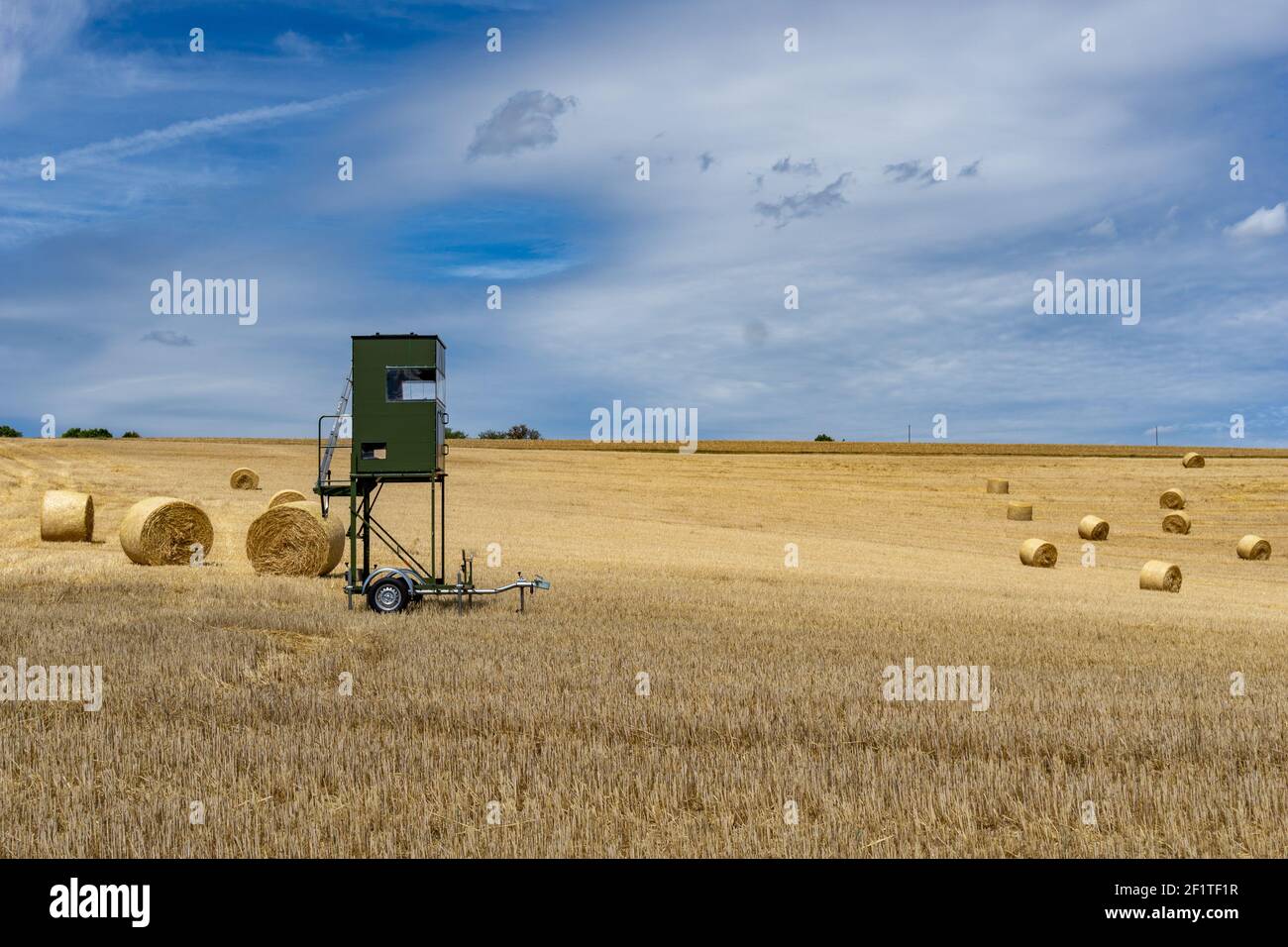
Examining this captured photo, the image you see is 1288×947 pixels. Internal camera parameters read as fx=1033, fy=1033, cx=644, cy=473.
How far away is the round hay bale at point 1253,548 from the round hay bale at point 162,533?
37.7 meters

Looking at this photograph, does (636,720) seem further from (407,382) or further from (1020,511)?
(1020,511)

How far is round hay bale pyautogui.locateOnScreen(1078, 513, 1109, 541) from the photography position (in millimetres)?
44906

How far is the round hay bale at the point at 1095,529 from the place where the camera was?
4491cm

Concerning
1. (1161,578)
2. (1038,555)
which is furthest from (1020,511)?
(1161,578)

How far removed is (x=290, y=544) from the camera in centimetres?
2322

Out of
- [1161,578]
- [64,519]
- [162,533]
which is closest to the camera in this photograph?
[162,533]

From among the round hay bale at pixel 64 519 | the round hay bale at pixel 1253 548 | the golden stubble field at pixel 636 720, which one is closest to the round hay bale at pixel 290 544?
the golden stubble field at pixel 636 720

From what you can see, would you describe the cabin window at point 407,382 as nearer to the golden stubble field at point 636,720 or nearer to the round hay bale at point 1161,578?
the golden stubble field at point 636,720

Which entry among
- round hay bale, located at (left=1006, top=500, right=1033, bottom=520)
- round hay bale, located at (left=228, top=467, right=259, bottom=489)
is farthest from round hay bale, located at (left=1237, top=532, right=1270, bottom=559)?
round hay bale, located at (left=228, top=467, right=259, bottom=489)

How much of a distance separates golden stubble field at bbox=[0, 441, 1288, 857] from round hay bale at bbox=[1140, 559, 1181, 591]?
61.7 inches

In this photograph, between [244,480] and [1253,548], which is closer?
[1253,548]

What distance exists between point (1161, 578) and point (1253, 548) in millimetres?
14640
